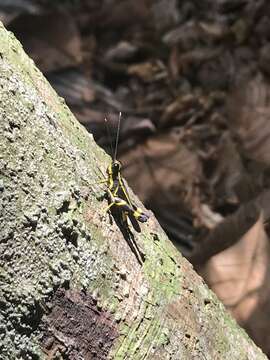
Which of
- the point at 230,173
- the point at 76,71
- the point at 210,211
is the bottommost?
the point at 210,211

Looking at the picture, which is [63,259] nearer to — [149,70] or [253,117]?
[253,117]

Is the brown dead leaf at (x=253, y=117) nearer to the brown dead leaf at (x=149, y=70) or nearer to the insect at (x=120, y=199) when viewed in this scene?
the brown dead leaf at (x=149, y=70)

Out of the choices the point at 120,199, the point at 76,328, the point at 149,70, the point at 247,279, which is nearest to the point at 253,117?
the point at 149,70

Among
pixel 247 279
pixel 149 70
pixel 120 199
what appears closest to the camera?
pixel 120 199

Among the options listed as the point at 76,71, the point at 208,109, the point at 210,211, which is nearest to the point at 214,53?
the point at 208,109

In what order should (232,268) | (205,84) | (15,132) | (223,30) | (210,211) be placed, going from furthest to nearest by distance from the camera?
(223,30) < (205,84) < (210,211) < (232,268) < (15,132)

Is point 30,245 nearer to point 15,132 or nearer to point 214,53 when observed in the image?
point 15,132
